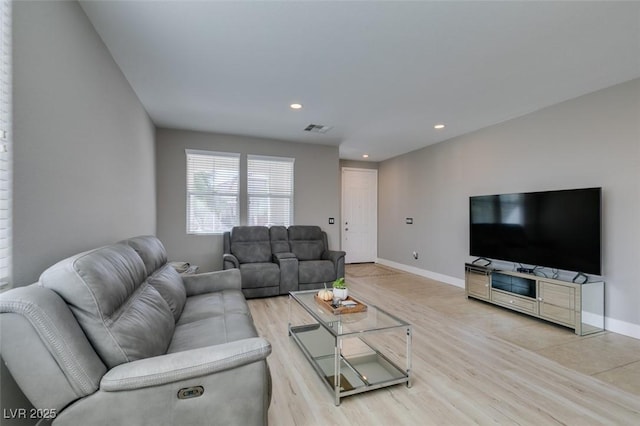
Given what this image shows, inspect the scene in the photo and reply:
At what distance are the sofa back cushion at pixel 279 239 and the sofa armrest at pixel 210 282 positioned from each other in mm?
1955

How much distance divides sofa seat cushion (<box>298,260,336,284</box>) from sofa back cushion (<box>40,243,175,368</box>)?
2853mm

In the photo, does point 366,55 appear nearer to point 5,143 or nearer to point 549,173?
point 5,143

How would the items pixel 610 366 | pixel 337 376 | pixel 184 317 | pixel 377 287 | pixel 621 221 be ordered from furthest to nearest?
pixel 377 287, pixel 621 221, pixel 610 366, pixel 184 317, pixel 337 376

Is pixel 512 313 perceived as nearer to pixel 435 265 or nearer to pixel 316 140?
pixel 435 265

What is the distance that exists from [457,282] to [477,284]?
90 centimetres

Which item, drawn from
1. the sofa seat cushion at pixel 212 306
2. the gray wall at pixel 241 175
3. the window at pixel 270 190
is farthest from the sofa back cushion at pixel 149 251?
the window at pixel 270 190

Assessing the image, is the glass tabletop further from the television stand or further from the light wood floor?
the television stand

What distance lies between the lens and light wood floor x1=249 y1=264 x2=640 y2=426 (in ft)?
5.74

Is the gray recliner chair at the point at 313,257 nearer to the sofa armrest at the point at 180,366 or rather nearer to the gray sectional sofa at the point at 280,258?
the gray sectional sofa at the point at 280,258

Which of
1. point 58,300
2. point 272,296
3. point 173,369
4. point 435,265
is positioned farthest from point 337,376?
point 435,265

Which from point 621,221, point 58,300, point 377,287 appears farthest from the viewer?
point 377,287

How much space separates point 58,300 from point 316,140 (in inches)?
179

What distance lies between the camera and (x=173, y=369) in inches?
43.9

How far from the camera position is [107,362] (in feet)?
3.76
